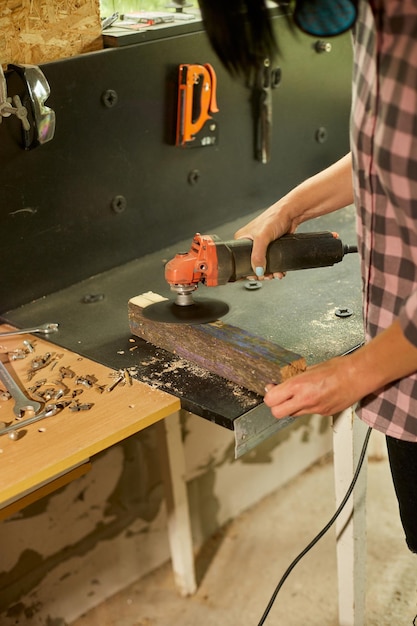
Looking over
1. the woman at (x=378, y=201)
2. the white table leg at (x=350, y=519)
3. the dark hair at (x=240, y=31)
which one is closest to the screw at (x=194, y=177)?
the white table leg at (x=350, y=519)

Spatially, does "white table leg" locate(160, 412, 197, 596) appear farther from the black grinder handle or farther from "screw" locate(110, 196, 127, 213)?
the black grinder handle

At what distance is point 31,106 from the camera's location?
1405 mm

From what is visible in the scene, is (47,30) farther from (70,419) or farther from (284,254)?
(70,419)

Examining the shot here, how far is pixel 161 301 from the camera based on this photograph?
4.75ft

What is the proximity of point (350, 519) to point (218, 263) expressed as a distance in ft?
1.93

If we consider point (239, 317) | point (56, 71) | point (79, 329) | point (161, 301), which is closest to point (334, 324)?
point (239, 317)

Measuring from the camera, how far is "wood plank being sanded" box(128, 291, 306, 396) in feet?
3.97

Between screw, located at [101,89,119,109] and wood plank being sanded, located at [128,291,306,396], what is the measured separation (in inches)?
17.3

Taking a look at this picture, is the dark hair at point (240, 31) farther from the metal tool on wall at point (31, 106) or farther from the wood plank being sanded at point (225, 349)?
the metal tool on wall at point (31, 106)

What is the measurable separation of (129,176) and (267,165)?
47 centimetres

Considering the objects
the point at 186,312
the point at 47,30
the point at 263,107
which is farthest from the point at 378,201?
the point at 263,107

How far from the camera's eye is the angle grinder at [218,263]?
4.41ft

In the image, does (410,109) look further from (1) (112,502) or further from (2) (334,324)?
(1) (112,502)

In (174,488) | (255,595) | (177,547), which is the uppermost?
(174,488)
